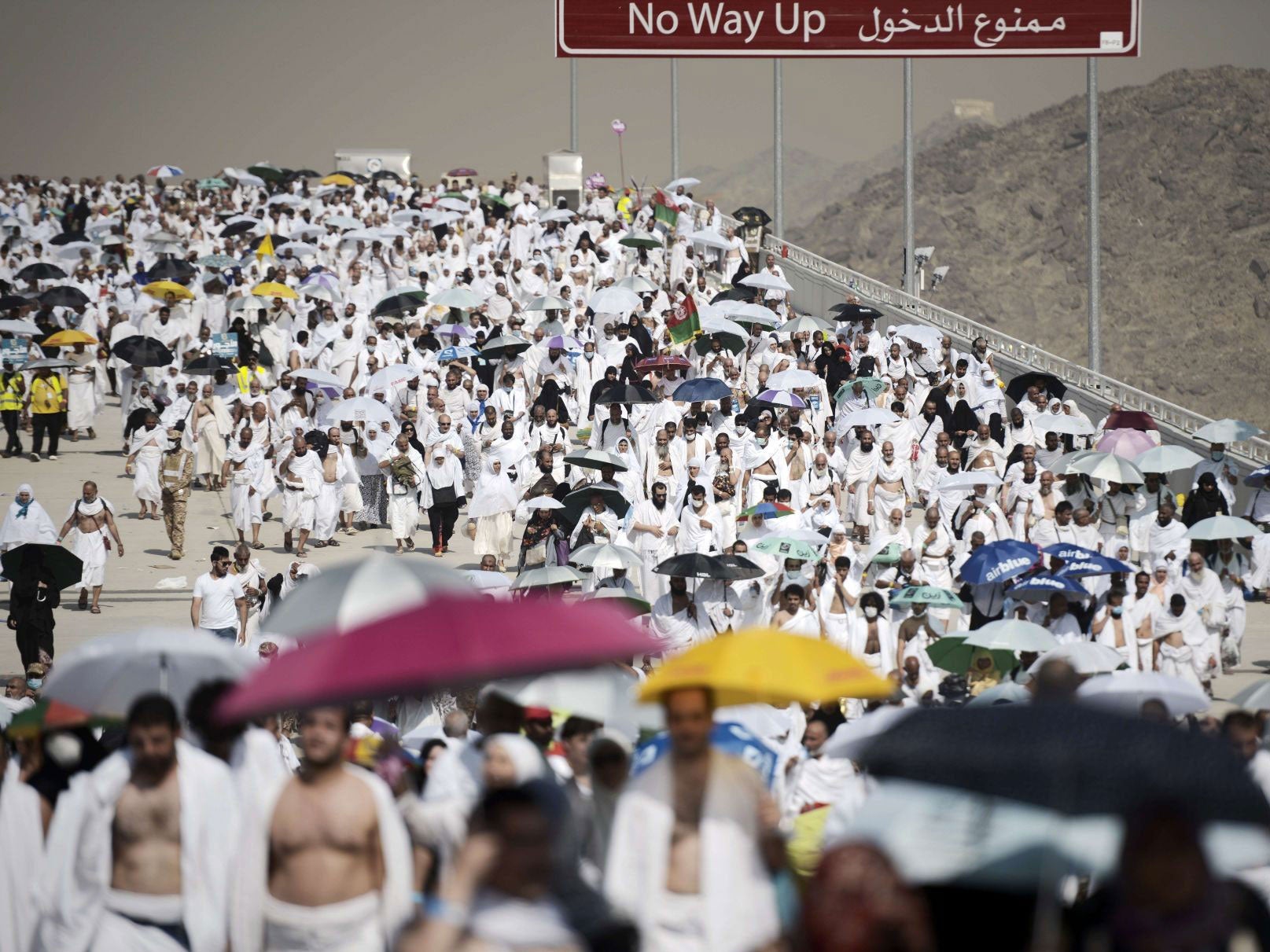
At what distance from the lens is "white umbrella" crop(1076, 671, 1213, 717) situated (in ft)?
27.0

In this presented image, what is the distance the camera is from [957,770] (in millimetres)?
4945

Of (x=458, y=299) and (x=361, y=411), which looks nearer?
(x=361, y=411)

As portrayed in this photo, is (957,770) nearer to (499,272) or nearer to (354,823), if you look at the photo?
(354,823)

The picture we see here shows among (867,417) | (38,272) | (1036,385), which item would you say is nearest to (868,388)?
(1036,385)

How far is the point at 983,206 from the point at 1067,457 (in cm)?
5604

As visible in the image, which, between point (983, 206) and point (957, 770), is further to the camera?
point (983, 206)

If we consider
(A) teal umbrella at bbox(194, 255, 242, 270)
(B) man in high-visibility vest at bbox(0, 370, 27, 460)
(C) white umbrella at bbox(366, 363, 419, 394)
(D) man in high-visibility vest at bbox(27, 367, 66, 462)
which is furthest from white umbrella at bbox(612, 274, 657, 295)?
(B) man in high-visibility vest at bbox(0, 370, 27, 460)

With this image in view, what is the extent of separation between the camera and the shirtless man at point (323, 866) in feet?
16.9

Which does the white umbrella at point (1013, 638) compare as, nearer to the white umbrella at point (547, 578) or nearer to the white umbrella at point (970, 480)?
the white umbrella at point (547, 578)

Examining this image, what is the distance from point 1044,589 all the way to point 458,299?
46.6 feet

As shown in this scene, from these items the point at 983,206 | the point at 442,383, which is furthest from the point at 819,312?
the point at 983,206

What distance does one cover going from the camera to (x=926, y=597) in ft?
45.1

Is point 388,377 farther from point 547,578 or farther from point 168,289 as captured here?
point 547,578

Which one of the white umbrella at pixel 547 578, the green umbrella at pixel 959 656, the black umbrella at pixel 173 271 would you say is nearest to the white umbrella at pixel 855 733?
the green umbrella at pixel 959 656
